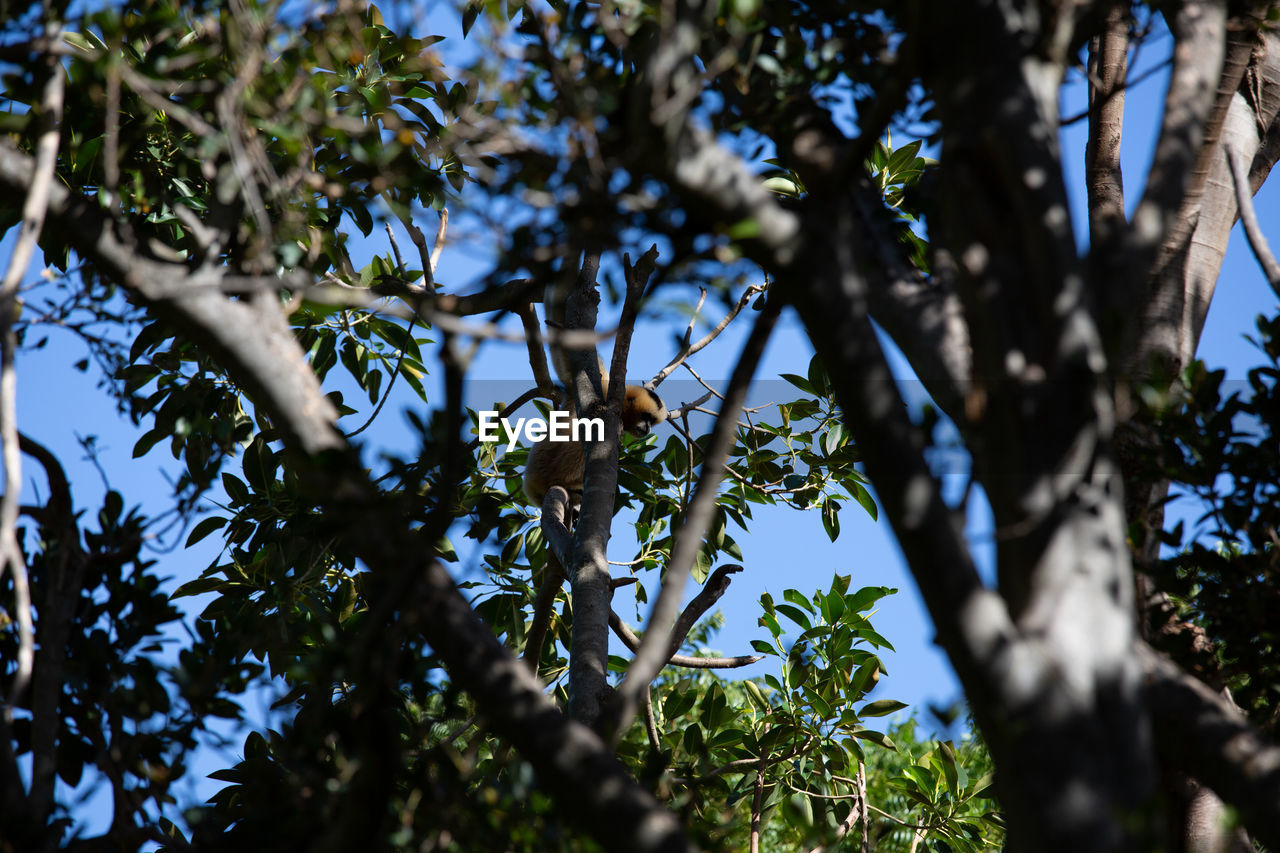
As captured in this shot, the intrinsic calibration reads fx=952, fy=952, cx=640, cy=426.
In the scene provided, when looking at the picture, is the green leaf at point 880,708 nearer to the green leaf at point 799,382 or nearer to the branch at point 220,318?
the green leaf at point 799,382

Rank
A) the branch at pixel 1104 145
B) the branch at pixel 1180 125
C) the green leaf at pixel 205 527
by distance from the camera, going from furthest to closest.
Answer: the green leaf at pixel 205 527
the branch at pixel 1104 145
the branch at pixel 1180 125

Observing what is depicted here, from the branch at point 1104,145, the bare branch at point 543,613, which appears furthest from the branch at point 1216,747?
the bare branch at point 543,613

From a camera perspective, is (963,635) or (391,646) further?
(391,646)

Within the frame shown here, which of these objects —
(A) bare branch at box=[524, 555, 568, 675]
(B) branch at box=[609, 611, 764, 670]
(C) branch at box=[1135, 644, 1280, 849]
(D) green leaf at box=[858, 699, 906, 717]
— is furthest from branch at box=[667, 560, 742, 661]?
(C) branch at box=[1135, 644, 1280, 849]

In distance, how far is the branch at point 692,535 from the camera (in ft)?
6.26

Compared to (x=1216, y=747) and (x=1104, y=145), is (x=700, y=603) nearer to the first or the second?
(x=1216, y=747)

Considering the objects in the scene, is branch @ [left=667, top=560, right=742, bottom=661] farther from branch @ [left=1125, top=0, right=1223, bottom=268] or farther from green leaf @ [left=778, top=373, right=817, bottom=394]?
branch @ [left=1125, top=0, right=1223, bottom=268]

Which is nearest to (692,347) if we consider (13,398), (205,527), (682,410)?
(682,410)

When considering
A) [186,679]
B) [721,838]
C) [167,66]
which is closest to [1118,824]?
[721,838]

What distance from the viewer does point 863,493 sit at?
4.77m

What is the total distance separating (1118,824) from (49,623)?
2.03 meters

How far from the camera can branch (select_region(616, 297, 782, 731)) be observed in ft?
6.26

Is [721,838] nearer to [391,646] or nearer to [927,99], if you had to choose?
[391,646]

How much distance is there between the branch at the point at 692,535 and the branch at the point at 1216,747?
3.01 feet
